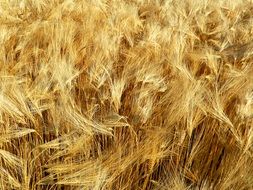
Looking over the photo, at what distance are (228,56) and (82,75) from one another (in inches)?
13.5

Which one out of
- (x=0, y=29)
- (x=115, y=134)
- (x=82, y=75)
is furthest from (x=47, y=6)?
(x=115, y=134)

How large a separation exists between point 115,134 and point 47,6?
89cm

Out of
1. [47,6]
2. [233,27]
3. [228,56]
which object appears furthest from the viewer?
[47,6]

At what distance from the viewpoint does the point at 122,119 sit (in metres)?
0.96

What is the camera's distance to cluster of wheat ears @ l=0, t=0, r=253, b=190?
0.94 meters

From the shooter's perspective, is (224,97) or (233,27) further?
(233,27)

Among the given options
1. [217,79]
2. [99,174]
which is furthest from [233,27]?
[99,174]

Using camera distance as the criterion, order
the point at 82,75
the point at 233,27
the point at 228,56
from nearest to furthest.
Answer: the point at 82,75 < the point at 228,56 < the point at 233,27

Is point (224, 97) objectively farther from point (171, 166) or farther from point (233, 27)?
point (233, 27)

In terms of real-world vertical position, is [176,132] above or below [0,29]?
below

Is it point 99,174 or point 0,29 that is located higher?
point 0,29

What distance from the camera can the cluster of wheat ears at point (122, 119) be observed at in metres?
0.94

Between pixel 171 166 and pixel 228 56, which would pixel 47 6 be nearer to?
pixel 228 56

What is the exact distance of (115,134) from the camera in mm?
962
